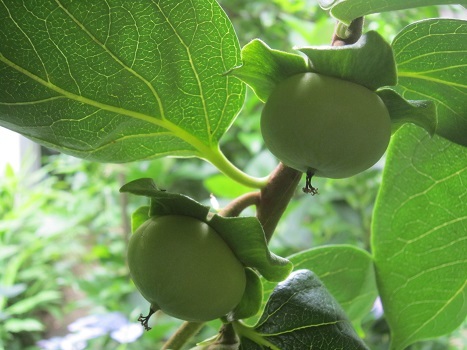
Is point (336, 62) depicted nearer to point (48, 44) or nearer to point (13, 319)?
point (48, 44)

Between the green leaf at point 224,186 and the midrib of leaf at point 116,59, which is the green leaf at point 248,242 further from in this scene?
the green leaf at point 224,186

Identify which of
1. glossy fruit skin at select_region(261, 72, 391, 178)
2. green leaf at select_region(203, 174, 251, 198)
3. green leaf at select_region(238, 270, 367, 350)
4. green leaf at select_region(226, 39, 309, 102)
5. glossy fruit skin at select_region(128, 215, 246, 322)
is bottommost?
green leaf at select_region(238, 270, 367, 350)

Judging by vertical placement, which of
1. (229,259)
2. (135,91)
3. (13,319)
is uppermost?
(135,91)

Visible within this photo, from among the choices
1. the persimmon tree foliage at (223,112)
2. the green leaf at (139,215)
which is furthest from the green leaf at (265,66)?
the green leaf at (139,215)

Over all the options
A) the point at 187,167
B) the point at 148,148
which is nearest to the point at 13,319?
the point at 187,167

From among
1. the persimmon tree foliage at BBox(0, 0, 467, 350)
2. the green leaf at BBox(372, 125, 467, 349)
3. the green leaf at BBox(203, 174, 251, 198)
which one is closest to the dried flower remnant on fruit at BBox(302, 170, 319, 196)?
the persimmon tree foliage at BBox(0, 0, 467, 350)

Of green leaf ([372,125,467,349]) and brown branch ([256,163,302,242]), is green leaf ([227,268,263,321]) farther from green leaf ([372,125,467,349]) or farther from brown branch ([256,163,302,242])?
green leaf ([372,125,467,349])
